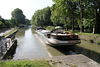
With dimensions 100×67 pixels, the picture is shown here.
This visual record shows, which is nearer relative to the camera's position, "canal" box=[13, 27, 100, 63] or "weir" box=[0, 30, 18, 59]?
"weir" box=[0, 30, 18, 59]

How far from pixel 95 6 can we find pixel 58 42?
1035 cm

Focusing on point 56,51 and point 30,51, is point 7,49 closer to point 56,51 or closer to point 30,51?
point 30,51

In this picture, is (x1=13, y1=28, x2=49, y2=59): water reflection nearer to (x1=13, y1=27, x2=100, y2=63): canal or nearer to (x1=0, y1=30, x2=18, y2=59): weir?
(x1=13, y1=27, x2=100, y2=63): canal

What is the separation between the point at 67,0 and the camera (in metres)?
22.5

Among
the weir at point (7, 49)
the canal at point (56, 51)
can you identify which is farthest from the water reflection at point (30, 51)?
the weir at point (7, 49)

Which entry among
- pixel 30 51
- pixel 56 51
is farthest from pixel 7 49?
pixel 56 51

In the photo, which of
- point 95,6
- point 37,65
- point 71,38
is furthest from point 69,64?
point 95,6

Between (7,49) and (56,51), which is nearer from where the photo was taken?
(7,49)

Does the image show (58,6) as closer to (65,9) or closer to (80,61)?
(65,9)

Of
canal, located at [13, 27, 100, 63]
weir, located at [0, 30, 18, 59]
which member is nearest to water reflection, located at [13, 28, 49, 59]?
canal, located at [13, 27, 100, 63]

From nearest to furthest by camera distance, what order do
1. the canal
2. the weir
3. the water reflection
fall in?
the weir, the canal, the water reflection

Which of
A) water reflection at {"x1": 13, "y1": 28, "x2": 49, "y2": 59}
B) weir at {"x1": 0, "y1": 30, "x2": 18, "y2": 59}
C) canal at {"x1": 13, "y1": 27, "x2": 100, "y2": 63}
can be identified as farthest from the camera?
water reflection at {"x1": 13, "y1": 28, "x2": 49, "y2": 59}

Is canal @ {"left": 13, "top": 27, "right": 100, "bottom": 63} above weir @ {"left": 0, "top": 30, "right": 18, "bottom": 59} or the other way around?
the other way around

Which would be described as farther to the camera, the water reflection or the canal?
the water reflection
